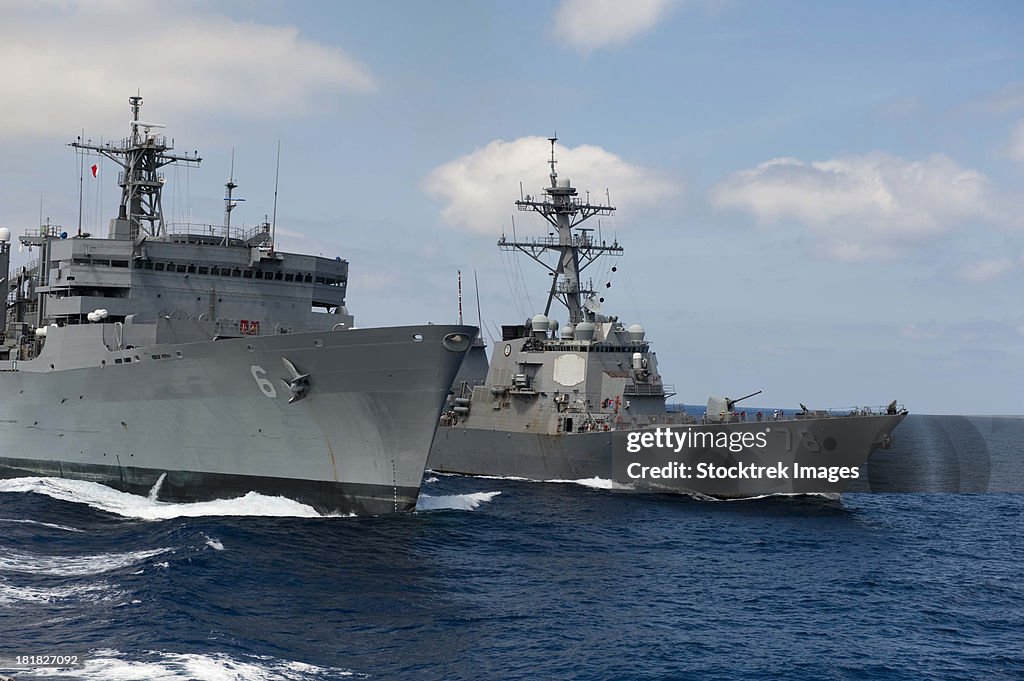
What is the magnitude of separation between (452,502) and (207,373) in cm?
801

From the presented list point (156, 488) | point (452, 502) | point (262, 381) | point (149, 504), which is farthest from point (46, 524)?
point (452, 502)

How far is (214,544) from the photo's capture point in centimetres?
1712

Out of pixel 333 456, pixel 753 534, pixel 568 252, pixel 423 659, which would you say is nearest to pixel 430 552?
pixel 333 456

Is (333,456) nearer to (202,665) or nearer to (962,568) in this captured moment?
(202,665)

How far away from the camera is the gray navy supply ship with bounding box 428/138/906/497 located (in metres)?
27.1

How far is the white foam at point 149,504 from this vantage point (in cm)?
1992

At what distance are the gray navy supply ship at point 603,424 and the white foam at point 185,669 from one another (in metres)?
18.2

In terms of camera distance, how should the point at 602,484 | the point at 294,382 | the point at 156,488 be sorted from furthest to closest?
the point at 602,484 → the point at 156,488 → the point at 294,382

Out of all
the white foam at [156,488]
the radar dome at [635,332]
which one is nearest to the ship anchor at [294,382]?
the white foam at [156,488]

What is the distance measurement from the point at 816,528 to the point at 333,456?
12.5 m

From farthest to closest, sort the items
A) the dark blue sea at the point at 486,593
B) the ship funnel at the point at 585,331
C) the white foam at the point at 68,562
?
the ship funnel at the point at 585,331 → the white foam at the point at 68,562 → the dark blue sea at the point at 486,593

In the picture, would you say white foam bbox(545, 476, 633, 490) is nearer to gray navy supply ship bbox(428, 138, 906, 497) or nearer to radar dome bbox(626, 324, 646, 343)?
gray navy supply ship bbox(428, 138, 906, 497)

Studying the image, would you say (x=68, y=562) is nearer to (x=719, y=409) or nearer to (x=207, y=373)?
(x=207, y=373)

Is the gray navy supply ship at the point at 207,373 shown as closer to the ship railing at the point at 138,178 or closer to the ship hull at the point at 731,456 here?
the ship railing at the point at 138,178
